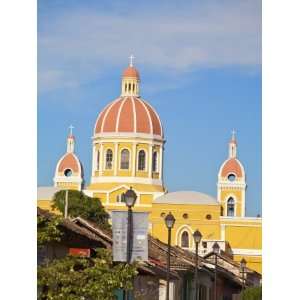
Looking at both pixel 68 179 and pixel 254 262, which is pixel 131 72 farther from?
pixel 254 262

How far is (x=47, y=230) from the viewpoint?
705 cm

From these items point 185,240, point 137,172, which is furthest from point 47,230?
point 137,172

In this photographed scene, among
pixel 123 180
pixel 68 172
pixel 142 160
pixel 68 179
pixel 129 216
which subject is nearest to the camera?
pixel 68 172

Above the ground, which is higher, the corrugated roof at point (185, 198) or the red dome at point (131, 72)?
the red dome at point (131, 72)

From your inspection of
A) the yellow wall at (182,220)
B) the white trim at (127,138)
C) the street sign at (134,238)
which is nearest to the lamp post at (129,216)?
the street sign at (134,238)

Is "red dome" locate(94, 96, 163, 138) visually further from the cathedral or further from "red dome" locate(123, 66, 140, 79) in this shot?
"red dome" locate(123, 66, 140, 79)

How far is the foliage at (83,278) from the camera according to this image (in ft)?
22.9

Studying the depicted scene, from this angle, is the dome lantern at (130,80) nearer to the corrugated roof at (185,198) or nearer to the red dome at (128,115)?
the red dome at (128,115)

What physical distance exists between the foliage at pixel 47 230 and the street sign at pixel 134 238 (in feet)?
0.92

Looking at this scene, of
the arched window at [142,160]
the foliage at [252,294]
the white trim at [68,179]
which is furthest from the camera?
the arched window at [142,160]

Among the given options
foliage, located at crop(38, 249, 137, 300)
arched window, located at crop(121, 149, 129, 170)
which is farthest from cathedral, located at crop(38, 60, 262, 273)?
foliage, located at crop(38, 249, 137, 300)

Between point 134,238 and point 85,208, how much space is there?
172cm
